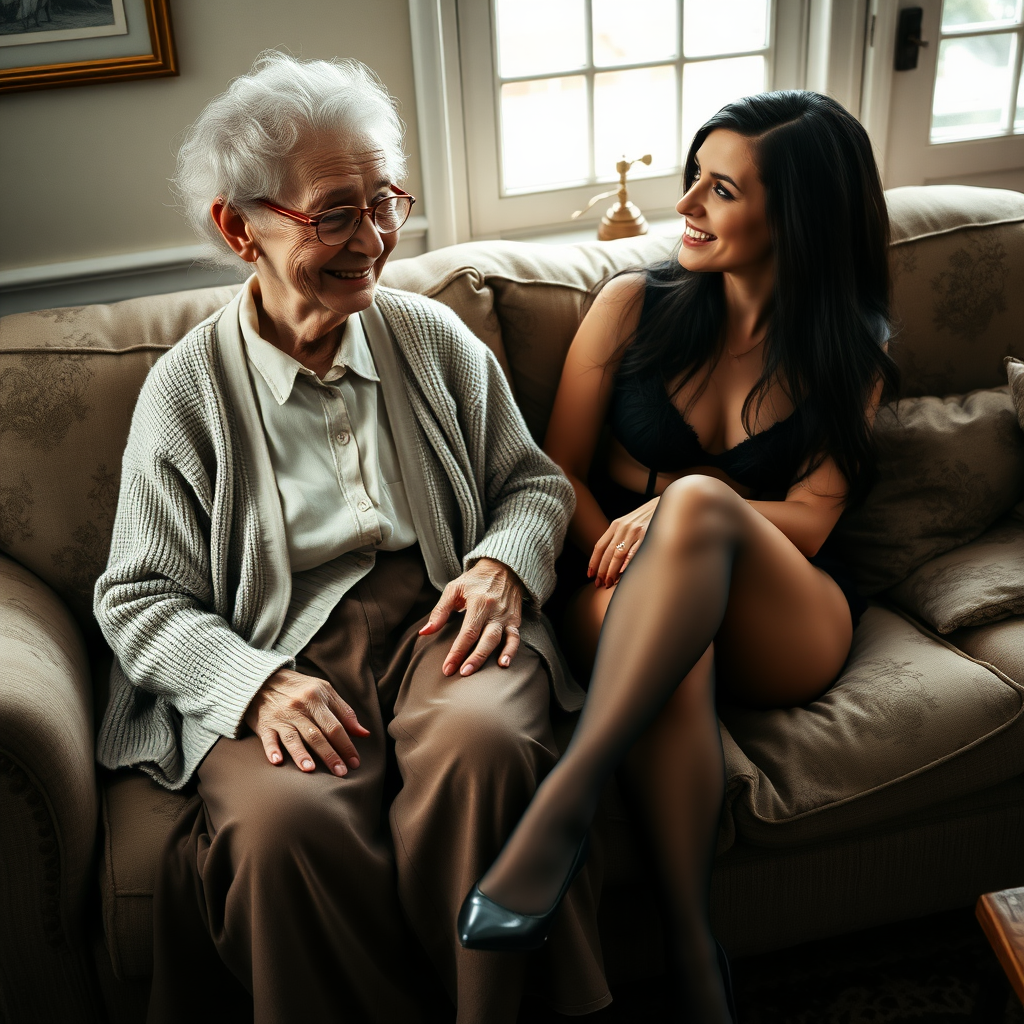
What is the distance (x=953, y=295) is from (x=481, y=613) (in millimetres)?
1176

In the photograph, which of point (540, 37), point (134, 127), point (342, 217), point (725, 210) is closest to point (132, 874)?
point (342, 217)

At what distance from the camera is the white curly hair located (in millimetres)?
1335

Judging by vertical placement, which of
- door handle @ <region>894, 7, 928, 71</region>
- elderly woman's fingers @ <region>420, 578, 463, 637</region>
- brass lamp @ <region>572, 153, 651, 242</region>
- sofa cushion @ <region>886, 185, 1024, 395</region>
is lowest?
elderly woman's fingers @ <region>420, 578, 463, 637</region>

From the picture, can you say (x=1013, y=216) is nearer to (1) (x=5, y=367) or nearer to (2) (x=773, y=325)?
(2) (x=773, y=325)

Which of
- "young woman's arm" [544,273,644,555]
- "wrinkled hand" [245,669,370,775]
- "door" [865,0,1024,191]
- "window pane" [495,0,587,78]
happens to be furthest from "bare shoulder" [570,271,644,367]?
"door" [865,0,1024,191]

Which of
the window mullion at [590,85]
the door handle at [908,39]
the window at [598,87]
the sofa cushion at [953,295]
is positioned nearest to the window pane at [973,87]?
the door handle at [908,39]

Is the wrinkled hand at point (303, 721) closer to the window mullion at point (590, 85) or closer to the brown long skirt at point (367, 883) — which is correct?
the brown long skirt at point (367, 883)

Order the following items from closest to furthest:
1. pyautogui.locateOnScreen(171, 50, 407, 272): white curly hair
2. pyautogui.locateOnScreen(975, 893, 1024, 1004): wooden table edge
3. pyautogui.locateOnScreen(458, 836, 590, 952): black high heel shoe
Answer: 1. pyautogui.locateOnScreen(975, 893, 1024, 1004): wooden table edge
2. pyautogui.locateOnScreen(458, 836, 590, 952): black high heel shoe
3. pyautogui.locateOnScreen(171, 50, 407, 272): white curly hair

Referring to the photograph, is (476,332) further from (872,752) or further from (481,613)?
(872,752)

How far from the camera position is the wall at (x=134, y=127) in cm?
198

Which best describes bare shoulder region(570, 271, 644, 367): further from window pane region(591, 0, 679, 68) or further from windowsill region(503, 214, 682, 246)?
window pane region(591, 0, 679, 68)

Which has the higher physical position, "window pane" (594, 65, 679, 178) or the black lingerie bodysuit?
"window pane" (594, 65, 679, 178)

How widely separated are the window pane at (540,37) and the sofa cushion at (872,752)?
166 cm

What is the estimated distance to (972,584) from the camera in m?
1.61
